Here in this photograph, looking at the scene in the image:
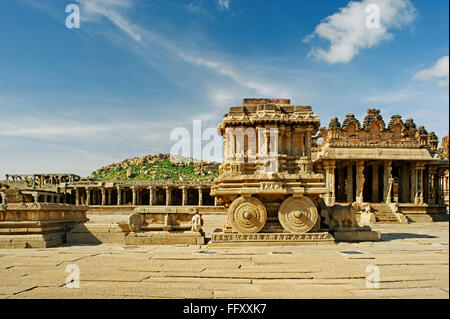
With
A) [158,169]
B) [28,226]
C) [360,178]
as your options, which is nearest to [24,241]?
[28,226]

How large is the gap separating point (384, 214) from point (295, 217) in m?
17.3

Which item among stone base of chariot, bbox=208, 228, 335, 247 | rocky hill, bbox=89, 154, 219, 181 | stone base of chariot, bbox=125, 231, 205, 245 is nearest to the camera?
stone base of chariot, bbox=208, 228, 335, 247

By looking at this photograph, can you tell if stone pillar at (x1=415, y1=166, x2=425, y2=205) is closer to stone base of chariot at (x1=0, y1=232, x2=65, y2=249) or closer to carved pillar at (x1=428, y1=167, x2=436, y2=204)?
carved pillar at (x1=428, y1=167, x2=436, y2=204)

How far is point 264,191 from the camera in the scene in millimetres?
10680

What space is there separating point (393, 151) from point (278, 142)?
19.7 m

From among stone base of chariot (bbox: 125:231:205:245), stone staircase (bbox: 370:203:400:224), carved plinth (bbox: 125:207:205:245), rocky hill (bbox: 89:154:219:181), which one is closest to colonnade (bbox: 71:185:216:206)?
stone staircase (bbox: 370:203:400:224)

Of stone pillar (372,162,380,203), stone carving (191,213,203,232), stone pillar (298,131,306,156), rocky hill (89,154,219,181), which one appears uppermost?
rocky hill (89,154,219,181)

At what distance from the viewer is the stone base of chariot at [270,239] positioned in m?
10.6

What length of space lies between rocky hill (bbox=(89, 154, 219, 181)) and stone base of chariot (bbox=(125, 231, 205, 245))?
2560 inches

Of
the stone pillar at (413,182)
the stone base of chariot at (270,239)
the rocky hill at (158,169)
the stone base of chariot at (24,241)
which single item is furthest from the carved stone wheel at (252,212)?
the rocky hill at (158,169)

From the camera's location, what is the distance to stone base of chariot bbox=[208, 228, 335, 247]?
10578 millimetres

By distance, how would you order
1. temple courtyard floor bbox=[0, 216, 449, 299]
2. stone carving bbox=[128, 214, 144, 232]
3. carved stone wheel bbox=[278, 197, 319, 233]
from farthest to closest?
stone carving bbox=[128, 214, 144, 232] < carved stone wheel bbox=[278, 197, 319, 233] < temple courtyard floor bbox=[0, 216, 449, 299]

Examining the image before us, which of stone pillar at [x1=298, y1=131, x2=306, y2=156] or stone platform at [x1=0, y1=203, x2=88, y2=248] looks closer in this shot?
stone platform at [x1=0, y1=203, x2=88, y2=248]

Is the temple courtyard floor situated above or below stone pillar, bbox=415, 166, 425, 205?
below
